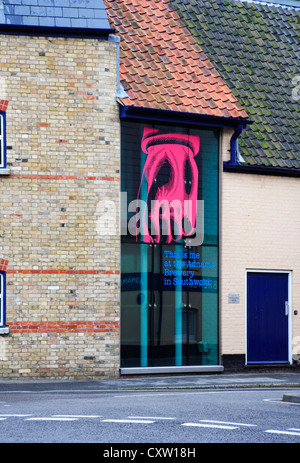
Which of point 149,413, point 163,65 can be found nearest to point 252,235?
point 163,65

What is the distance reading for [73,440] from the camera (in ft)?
31.8

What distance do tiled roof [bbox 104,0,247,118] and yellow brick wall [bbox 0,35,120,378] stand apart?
2.94 ft

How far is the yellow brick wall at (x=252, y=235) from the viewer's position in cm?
2231

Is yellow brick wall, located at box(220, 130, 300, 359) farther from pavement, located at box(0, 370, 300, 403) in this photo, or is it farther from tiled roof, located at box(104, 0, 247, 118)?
pavement, located at box(0, 370, 300, 403)

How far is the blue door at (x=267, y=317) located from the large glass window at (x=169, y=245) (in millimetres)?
1039

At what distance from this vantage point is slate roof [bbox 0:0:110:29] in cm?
2053

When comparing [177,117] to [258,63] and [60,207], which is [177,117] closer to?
[60,207]

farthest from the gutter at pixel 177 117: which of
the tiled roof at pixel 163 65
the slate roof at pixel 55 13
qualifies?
the slate roof at pixel 55 13

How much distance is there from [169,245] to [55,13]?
6.00m

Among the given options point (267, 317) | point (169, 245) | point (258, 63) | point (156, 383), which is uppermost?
point (258, 63)

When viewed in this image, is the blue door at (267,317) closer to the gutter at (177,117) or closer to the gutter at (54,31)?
the gutter at (177,117)

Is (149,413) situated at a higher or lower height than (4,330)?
lower

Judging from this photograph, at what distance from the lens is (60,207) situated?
20.6m

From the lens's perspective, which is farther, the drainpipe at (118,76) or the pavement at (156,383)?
the drainpipe at (118,76)
